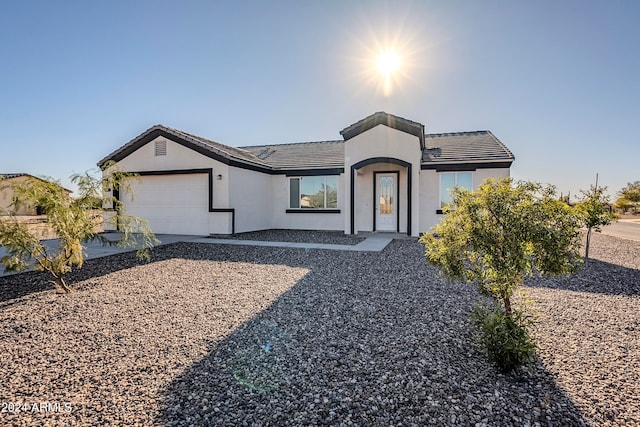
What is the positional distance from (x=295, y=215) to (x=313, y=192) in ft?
5.09

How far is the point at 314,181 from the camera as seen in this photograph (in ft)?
54.1

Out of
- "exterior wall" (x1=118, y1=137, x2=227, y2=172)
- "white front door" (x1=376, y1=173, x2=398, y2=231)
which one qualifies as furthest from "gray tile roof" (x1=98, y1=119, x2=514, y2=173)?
"white front door" (x1=376, y1=173, x2=398, y2=231)

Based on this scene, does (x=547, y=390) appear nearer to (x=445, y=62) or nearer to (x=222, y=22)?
(x=445, y=62)

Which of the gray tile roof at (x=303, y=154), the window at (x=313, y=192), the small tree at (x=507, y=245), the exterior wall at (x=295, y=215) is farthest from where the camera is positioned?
the gray tile roof at (x=303, y=154)

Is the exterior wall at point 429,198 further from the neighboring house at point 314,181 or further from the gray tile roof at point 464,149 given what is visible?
the gray tile roof at point 464,149

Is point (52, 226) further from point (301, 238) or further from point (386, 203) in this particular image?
point (386, 203)

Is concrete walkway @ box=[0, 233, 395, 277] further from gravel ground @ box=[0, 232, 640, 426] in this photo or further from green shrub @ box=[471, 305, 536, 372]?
green shrub @ box=[471, 305, 536, 372]

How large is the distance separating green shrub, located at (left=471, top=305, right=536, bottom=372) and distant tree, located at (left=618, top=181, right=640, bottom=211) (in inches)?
1963

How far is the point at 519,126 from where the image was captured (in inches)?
631

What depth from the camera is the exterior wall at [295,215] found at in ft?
52.7

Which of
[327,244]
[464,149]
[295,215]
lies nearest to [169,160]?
[295,215]

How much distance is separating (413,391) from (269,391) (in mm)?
1289

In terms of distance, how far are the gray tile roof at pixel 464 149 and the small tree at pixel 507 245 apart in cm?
1170

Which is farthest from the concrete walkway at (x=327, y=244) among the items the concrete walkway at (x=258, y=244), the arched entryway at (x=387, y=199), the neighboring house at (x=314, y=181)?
the arched entryway at (x=387, y=199)
